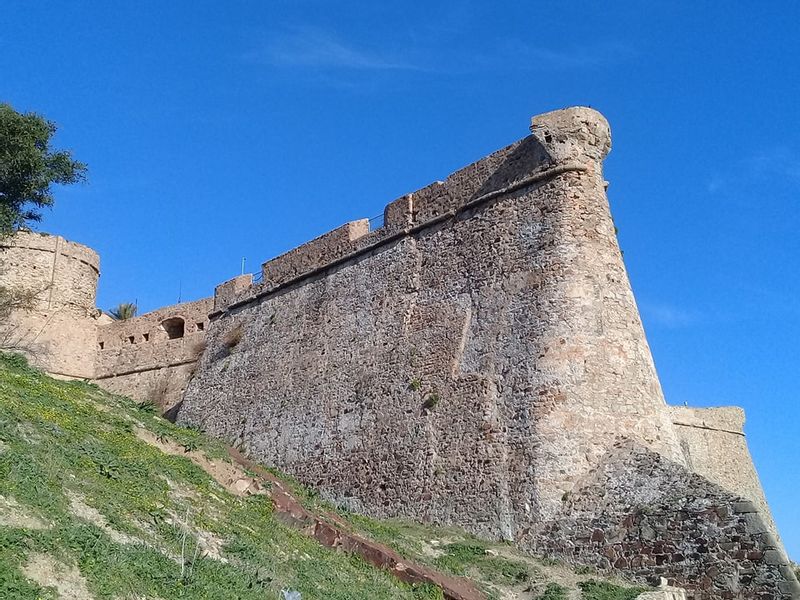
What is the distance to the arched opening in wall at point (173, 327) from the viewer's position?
1015 inches

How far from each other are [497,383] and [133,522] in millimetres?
7321

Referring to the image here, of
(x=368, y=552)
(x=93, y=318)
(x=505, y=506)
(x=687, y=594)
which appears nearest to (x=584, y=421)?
(x=505, y=506)

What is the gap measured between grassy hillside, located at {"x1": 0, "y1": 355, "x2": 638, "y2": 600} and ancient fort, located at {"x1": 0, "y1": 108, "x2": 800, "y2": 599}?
0.98 meters

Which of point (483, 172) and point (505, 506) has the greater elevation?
point (483, 172)

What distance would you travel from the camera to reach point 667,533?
37.4ft

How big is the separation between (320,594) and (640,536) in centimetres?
492

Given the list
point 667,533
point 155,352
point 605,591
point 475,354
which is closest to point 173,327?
point 155,352

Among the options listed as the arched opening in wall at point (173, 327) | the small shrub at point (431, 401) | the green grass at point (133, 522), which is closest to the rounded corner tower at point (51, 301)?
the arched opening in wall at point (173, 327)

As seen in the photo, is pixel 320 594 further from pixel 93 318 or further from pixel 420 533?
pixel 93 318

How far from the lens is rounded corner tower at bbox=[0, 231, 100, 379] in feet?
79.5

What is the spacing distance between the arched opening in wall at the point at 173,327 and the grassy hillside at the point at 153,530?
36.4 feet

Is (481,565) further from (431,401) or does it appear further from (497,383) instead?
(431,401)

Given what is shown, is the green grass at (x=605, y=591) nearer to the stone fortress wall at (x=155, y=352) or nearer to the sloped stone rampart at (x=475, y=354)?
the sloped stone rampart at (x=475, y=354)

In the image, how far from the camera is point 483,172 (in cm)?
1650
